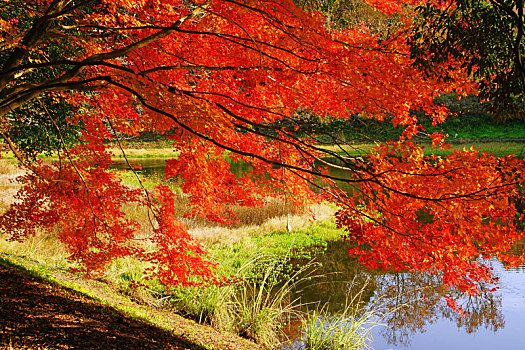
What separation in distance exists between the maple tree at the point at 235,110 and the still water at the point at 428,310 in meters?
2.26

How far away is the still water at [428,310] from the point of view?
7.05m

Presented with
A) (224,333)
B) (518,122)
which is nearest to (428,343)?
(224,333)

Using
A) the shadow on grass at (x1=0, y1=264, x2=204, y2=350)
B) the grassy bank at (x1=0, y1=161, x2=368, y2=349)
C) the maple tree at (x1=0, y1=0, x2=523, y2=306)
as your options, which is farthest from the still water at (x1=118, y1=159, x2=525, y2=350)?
the shadow on grass at (x1=0, y1=264, x2=204, y2=350)

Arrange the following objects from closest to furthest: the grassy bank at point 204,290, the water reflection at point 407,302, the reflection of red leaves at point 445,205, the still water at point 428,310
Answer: the reflection of red leaves at point 445,205 → the grassy bank at point 204,290 → the still water at point 428,310 → the water reflection at point 407,302

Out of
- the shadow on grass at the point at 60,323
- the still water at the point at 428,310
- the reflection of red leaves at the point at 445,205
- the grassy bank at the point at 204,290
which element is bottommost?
the still water at the point at 428,310

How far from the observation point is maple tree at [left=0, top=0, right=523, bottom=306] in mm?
3553

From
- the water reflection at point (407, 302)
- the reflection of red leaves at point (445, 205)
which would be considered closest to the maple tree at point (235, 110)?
the reflection of red leaves at point (445, 205)

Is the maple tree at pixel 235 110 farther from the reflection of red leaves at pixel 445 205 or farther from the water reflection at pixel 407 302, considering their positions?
the water reflection at pixel 407 302

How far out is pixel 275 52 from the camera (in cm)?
519

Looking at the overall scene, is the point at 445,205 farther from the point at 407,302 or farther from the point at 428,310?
the point at 428,310

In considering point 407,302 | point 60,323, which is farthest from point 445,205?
point 407,302

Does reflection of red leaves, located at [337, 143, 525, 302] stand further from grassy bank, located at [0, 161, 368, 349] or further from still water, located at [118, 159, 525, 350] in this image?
grassy bank, located at [0, 161, 368, 349]

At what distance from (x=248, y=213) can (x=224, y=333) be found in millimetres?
8135

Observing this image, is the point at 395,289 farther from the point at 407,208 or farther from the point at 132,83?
the point at 132,83
